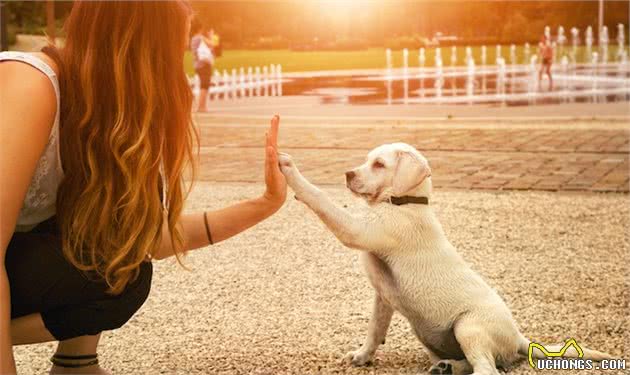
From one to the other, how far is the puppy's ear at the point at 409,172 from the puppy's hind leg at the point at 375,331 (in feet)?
1.59

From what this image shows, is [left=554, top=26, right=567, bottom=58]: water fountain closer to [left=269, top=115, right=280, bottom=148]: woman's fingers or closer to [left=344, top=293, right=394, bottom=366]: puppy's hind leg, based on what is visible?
[left=344, top=293, right=394, bottom=366]: puppy's hind leg

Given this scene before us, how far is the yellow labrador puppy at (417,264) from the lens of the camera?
3.89 meters

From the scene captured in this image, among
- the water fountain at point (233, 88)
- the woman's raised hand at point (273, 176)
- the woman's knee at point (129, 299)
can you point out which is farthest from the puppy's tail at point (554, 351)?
the water fountain at point (233, 88)

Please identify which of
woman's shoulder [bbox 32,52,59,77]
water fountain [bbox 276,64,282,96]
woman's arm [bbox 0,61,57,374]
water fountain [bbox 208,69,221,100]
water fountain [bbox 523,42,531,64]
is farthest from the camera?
water fountain [bbox 523,42,531,64]

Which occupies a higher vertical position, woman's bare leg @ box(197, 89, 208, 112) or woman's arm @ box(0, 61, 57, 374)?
woman's arm @ box(0, 61, 57, 374)

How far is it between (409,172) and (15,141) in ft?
5.05

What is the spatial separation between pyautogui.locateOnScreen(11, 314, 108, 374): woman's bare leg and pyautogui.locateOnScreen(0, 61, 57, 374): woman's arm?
9.9 inches

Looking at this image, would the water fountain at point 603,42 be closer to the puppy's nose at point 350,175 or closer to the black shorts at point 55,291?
the puppy's nose at point 350,175

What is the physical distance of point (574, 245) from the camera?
6.61m

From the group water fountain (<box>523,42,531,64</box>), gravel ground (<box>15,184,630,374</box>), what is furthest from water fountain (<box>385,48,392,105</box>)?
gravel ground (<box>15,184,630,374</box>)

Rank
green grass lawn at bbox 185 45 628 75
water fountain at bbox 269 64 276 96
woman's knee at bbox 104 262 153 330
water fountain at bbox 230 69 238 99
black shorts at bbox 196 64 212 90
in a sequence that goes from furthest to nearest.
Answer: green grass lawn at bbox 185 45 628 75
water fountain at bbox 269 64 276 96
water fountain at bbox 230 69 238 99
black shorts at bbox 196 64 212 90
woman's knee at bbox 104 262 153 330

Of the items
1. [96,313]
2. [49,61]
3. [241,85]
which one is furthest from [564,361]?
[241,85]

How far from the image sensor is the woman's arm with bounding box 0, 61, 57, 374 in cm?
307

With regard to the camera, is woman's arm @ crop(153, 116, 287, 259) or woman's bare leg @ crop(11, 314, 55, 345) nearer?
woman's bare leg @ crop(11, 314, 55, 345)
